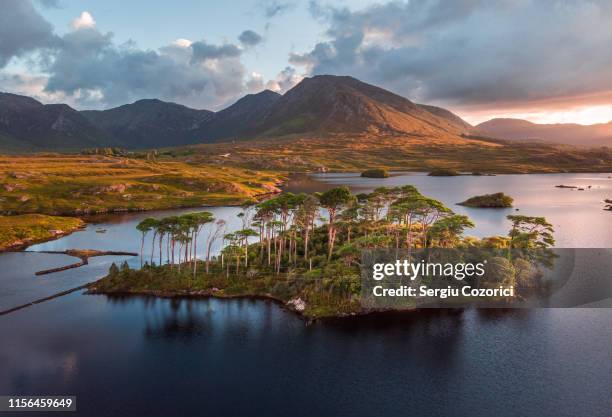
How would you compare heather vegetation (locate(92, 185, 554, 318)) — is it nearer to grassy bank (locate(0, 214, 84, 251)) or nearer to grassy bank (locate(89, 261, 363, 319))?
grassy bank (locate(89, 261, 363, 319))

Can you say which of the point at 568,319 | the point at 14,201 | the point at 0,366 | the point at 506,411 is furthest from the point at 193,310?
the point at 14,201

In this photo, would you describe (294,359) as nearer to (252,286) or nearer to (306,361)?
(306,361)

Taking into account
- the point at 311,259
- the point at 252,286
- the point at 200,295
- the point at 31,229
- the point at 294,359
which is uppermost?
the point at 311,259

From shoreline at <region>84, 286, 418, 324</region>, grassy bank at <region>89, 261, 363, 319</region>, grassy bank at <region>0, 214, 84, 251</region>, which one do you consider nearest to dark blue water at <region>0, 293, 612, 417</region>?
shoreline at <region>84, 286, 418, 324</region>

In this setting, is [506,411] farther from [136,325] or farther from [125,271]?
[125,271]

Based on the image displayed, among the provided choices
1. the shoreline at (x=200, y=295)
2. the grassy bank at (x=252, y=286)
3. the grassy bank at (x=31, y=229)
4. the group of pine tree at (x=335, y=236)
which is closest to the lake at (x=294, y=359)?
the shoreline at (x=200, y=295)

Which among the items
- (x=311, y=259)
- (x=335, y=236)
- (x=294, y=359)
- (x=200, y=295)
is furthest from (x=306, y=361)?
(x=335, y=236)
